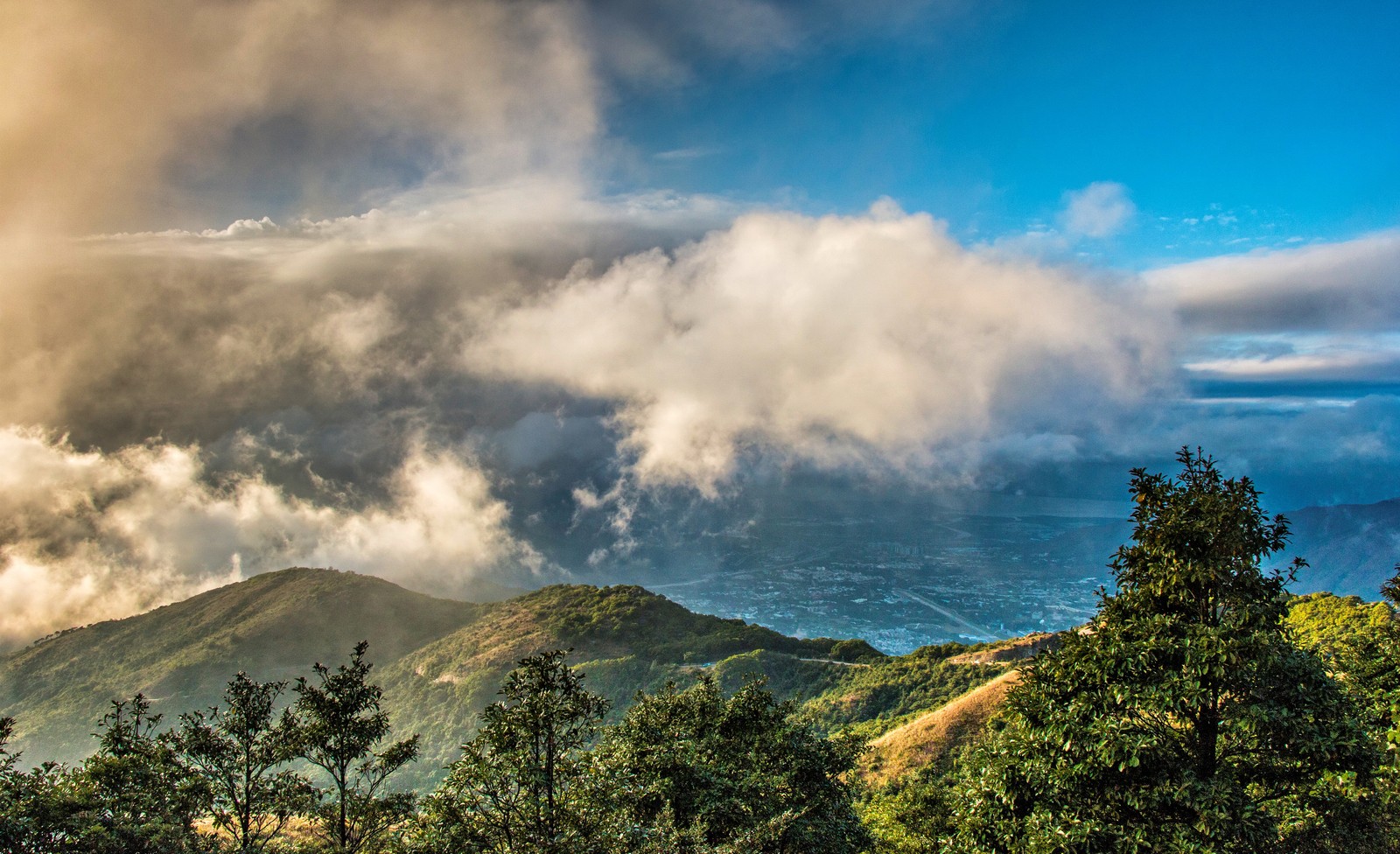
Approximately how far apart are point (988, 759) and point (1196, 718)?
5.49 meters

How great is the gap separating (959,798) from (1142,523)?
10055mm

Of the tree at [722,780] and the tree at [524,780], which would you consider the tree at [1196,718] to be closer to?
the tree at [722,780]

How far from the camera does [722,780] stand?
88.8 feet

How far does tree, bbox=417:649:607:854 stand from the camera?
21.7m

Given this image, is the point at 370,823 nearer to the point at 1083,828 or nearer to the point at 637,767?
the point at 637,767

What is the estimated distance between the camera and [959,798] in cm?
1936

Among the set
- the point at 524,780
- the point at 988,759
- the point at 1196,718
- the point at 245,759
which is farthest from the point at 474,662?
the point at 1196,718

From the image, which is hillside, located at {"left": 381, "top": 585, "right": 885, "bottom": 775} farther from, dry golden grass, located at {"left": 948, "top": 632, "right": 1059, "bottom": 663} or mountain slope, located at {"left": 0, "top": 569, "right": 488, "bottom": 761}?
mountain slope, located at {"left": 0, "top": 569, "right": 488, "bottom": 761}

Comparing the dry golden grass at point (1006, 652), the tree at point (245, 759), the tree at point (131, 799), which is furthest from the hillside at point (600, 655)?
the tree at point (131, 799)

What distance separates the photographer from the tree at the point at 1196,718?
14.8m

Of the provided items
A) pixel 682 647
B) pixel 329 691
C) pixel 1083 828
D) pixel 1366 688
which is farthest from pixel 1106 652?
pixel 682 647

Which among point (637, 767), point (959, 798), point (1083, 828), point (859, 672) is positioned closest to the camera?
point (1083, 828)

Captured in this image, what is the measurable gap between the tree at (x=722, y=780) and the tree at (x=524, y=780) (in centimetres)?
164

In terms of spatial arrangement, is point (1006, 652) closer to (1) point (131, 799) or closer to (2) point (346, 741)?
(2) point (346, 741)
